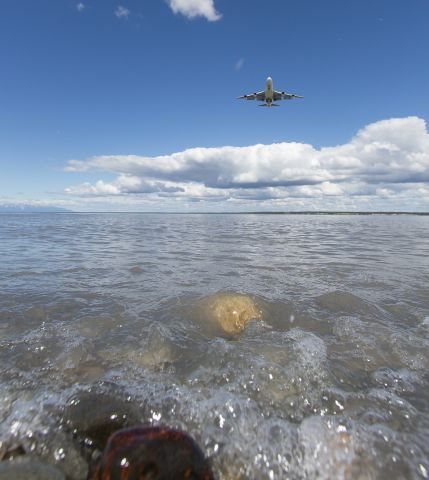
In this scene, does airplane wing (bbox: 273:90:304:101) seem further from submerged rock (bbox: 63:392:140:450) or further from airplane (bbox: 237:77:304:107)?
submerged rock (bbox: 63:392:140:450)

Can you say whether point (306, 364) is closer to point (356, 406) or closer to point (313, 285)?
point (356, 406)

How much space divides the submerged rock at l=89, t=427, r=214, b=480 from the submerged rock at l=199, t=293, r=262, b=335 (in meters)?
4.11

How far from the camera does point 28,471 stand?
2752 millimetres

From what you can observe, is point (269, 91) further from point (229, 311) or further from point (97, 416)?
point (97, 416)

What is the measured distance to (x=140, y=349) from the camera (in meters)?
5.91

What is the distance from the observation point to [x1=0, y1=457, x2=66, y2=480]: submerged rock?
2.69m

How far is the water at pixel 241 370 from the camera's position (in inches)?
133

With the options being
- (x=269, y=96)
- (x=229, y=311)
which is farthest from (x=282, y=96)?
(x=229, y=311)

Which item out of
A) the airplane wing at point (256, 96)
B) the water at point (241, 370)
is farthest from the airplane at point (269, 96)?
the water at point (241, 370)

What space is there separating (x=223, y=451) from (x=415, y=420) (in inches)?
98.7

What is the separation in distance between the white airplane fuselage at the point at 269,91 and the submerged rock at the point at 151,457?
4238 centimetres

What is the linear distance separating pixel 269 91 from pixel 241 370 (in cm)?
4107

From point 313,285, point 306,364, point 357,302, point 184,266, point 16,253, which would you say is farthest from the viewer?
point 16,253

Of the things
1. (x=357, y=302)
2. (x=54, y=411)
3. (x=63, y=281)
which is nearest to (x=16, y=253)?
(x=63, y=281)
